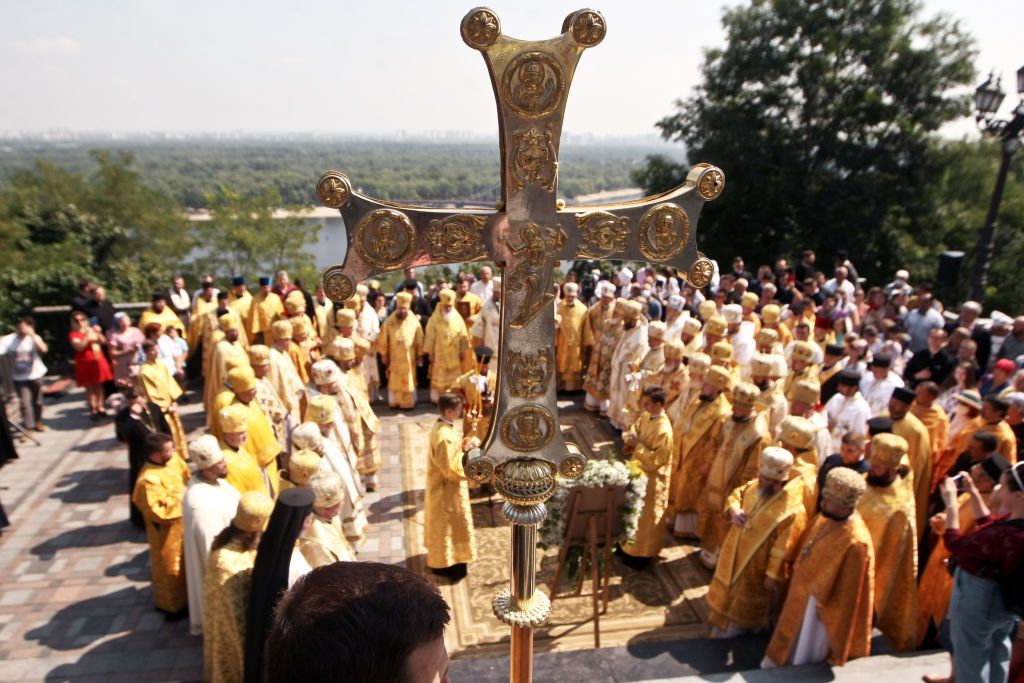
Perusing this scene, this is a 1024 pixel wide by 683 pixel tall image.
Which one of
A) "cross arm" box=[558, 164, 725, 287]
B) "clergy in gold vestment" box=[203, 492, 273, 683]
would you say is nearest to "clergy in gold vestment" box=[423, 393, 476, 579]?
"clergy in gold vestment" box=[203, 492, 273, 683]

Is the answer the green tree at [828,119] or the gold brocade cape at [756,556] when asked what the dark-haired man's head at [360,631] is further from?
the green tree at [828,119]

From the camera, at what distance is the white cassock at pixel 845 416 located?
7.43m

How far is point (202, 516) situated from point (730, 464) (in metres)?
4.87

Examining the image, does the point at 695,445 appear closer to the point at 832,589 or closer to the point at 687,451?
the point at 687,451

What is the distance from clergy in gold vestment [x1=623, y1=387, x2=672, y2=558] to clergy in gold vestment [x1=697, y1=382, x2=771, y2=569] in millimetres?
498

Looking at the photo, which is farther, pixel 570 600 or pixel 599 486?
pixel 570 600

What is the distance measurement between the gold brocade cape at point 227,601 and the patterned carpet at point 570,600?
6.22 ft

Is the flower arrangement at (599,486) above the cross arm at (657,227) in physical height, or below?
below

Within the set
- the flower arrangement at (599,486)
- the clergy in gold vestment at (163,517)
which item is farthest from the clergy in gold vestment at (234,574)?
the flower arrangement at (599,486)

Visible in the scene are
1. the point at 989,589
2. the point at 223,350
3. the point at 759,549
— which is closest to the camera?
the point at 989,589

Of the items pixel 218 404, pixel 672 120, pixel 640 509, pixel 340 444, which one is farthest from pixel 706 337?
pixel 672 120

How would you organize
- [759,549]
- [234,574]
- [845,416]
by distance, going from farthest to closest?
1. [845,416]
2. [759,549]
3. [234,574]

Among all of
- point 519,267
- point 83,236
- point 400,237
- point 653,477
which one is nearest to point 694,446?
point 653,477

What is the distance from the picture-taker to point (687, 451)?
7816mm
